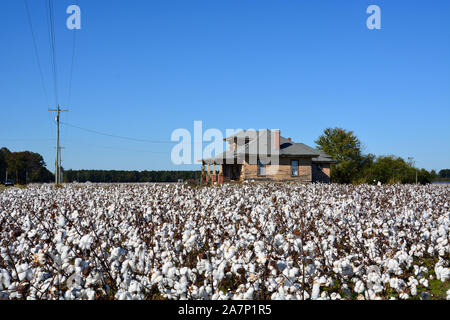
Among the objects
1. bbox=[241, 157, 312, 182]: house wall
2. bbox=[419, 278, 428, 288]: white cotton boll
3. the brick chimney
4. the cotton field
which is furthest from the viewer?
the brick chimney

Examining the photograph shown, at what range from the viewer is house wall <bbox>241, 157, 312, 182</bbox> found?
113ft

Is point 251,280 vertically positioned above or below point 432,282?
above

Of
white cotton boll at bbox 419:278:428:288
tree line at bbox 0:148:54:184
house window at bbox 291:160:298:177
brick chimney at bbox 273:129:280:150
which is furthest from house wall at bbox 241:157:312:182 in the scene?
tree line at bbox 0:148:54:184

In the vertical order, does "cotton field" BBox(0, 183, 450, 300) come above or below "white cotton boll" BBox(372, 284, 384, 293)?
above

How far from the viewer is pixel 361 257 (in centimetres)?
521

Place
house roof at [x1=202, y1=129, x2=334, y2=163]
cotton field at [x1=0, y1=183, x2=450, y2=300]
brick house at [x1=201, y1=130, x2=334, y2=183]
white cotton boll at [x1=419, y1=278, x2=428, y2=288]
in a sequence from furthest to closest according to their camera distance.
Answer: house roof at [x1=202, y1=129, x2=334, y2=163]
brick house at [x1=201, y1=130, x2=334, y2=183]
white cotton boll at [x1=419, y1=278, x2=428, y2=288]
cotton field at [x1=0, y1=183, x2=450, y2=300]

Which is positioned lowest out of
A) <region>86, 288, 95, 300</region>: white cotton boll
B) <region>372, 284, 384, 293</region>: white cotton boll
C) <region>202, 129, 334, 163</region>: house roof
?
<region>372, 284, 384, 293</region>: white cotton boll

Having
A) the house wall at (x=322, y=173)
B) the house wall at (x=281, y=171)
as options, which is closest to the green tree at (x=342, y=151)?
the house wall at (x=322, y=173)

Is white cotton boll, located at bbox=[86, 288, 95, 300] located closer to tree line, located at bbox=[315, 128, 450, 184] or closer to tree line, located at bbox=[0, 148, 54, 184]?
tree line, located at bbox=[315, 128, 450, 184]

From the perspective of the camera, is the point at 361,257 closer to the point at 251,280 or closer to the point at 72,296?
the point at 251,280

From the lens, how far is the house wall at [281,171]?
34594 millimetres

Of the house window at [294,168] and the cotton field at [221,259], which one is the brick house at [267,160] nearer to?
the house window at [294,168]
